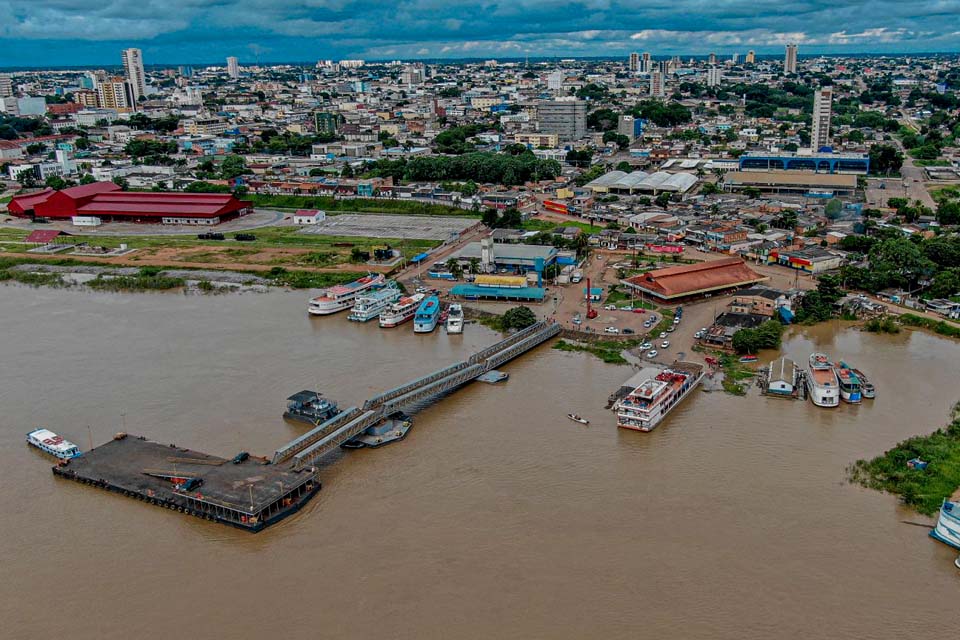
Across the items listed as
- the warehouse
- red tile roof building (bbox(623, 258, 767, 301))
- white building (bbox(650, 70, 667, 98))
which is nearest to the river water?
red tile roof building (bbox(623, 258, 767, 301))

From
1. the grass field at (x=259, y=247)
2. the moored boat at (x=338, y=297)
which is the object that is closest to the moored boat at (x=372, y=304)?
the moored boat at (x=338, y=297)

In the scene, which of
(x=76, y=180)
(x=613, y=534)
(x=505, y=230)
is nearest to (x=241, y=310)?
(x=505, y=230)

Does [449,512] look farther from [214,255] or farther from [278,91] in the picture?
[278,91]

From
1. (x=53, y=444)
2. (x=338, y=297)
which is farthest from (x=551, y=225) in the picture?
(x=53, y=444)

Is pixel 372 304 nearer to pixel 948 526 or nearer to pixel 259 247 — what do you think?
pixel 259 247

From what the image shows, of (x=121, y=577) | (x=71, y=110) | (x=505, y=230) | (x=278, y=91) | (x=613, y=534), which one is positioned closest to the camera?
(x=121, y=577)
